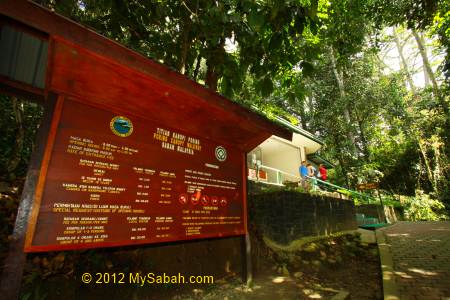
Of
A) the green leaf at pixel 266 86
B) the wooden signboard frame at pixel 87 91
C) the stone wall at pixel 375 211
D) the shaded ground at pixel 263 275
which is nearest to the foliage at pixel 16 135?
the shaded ground at pixel 263 275

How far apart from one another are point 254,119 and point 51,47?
109 inches

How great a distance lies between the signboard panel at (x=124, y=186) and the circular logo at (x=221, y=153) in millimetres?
36

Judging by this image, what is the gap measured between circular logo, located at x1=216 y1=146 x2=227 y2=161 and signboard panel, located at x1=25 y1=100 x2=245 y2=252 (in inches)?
1.4

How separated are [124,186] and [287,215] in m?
4.80

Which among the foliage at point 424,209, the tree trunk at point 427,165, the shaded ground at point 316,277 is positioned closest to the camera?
the shaded ground at point 316,277

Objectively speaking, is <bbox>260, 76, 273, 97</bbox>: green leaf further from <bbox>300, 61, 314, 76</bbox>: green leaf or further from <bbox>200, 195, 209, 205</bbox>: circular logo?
<bbox>200, 195, 209, 205</bbox>: circular logo

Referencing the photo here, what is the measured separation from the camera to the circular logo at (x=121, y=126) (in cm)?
309

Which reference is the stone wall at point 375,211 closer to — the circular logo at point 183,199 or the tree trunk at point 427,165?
the tree trunk at point 427,165

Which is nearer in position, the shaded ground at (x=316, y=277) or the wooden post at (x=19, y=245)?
the wooden post at (x=19, y=245)

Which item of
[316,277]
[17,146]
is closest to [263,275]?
[316,277]

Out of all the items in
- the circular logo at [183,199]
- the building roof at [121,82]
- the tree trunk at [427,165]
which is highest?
the tree trunk at [427,165]

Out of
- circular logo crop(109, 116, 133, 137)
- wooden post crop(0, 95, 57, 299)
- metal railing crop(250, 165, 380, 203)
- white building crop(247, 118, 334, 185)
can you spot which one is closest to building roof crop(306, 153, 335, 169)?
white building crop(247, 118, 334, 185)

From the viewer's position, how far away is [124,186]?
9.94 ft

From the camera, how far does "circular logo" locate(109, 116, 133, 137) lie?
10.1 feet
